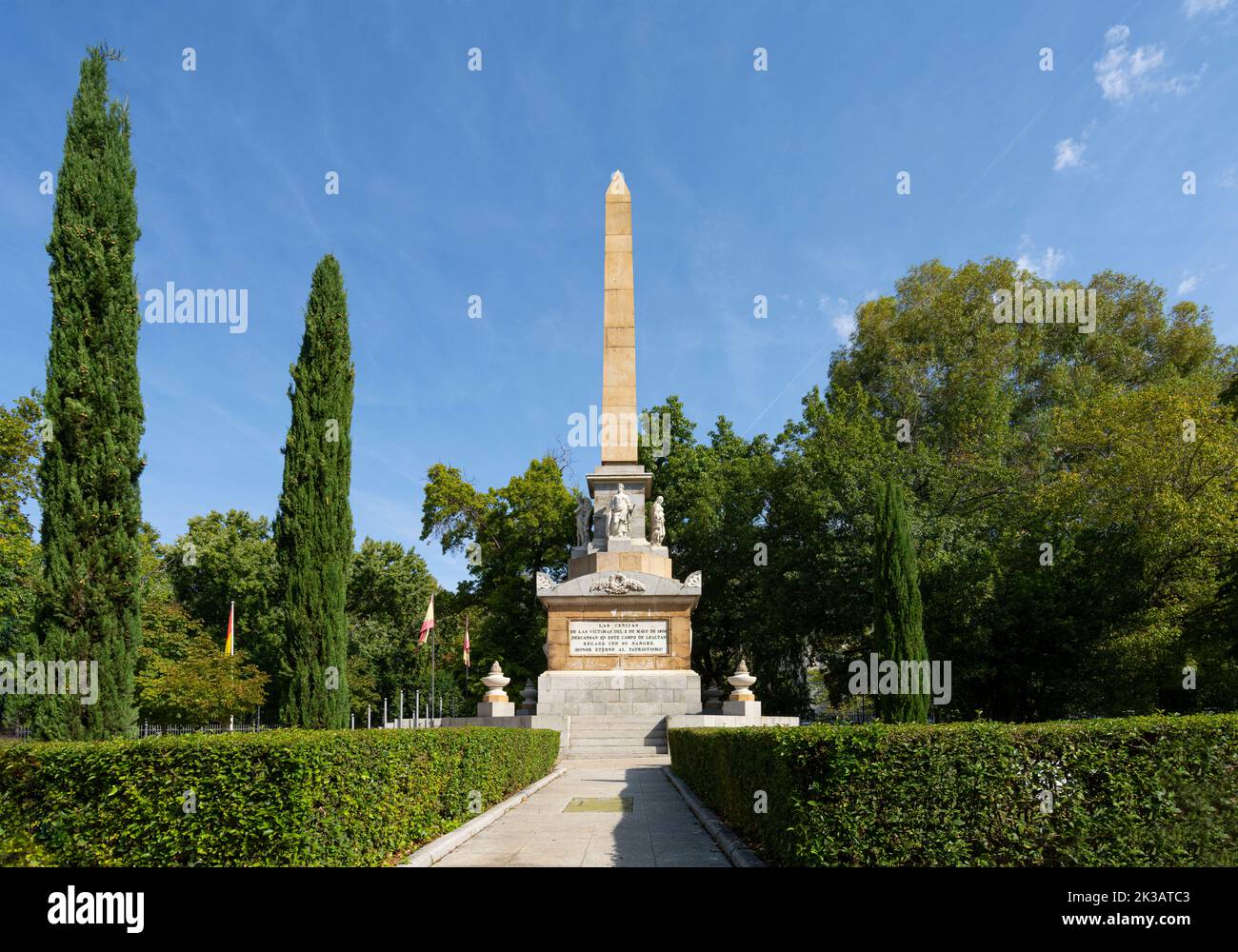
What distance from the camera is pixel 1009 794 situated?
589cm

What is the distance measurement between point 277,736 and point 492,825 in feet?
14.1

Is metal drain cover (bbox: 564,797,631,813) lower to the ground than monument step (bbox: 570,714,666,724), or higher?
higher

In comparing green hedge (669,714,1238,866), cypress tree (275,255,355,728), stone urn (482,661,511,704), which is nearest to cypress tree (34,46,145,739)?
cypress tree (275,255,355,728)

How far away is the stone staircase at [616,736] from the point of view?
781 inches

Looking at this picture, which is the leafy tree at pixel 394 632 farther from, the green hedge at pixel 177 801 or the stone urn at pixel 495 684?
the green hedge at pixel 177 801

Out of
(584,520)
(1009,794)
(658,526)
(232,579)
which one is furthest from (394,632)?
(1009,794)

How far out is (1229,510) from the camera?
1869 centimetres

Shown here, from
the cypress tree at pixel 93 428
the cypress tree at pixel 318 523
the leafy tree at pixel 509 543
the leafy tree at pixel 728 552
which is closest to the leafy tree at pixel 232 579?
the leafy tree at pixel 509 543

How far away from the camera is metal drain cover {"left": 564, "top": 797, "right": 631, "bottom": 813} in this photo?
10.6m

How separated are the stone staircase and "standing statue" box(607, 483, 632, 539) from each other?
18.0ft

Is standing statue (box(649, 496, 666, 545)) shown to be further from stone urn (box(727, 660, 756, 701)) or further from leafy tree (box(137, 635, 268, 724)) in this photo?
leafy tree (box(137, 635, 268, 724))

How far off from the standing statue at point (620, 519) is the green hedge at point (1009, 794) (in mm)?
17738

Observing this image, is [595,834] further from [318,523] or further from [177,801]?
[318,523]
